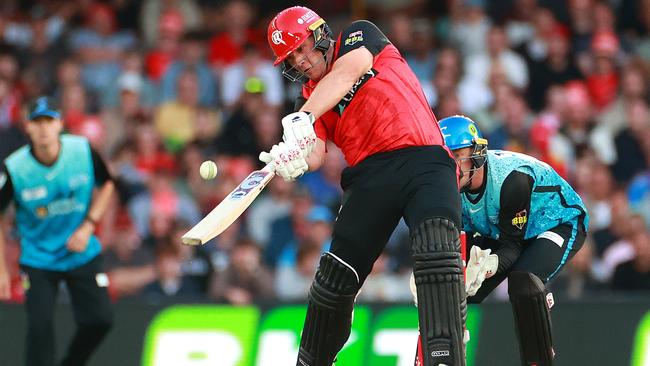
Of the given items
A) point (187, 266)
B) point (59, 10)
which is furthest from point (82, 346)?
point (59, 10)

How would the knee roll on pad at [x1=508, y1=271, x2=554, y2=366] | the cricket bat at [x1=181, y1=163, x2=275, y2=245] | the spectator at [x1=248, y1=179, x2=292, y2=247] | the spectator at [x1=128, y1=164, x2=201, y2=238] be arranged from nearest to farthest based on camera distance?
1. the cricket bat at [x1=181, y1=163, x2=275, y2=245]
2. the knee roll on pad at [x1=508, y1=271, x2=554, y2=366]
3. the spectator at [x1=128, y1=164, x2=201, y2=238]
4. the spectator at [x1=248, y1=179, x2=292, y2=247]

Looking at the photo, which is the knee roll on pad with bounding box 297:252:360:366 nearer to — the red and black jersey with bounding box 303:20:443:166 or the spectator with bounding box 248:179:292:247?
the red and black jersey with bounding box 303:20:443:166

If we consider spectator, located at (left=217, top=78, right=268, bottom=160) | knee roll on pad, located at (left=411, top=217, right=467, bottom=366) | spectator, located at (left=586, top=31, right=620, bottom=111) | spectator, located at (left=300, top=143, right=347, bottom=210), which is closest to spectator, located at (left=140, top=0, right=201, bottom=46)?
spectator, located at (left=217, top=78, right=268, bottom=160)

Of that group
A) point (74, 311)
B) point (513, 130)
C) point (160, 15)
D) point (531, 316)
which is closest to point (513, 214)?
point (531, 316)

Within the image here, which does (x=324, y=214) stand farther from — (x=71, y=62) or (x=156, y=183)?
(x=71, y=62)

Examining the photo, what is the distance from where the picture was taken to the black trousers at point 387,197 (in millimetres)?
6906

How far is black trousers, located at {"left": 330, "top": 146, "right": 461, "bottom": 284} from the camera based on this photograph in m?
6.91

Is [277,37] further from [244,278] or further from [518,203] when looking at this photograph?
[244,278]

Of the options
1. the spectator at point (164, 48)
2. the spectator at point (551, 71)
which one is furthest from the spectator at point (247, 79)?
the spectator at point (551, 71)

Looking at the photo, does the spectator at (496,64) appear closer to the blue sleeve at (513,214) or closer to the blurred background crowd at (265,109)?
the blurred background crowd at (265,109)

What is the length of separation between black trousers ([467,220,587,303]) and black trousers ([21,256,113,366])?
307 cm

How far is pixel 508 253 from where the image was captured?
841cm

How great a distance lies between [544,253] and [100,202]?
3689 millimetres

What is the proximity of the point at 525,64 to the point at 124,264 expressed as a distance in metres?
5.61
